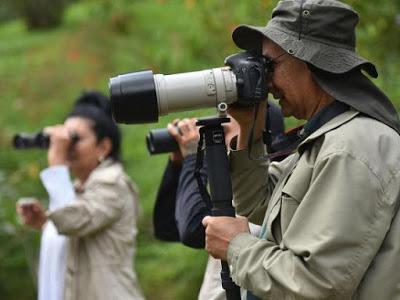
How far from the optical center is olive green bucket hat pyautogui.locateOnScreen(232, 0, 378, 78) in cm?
228

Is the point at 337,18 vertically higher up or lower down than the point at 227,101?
higher up

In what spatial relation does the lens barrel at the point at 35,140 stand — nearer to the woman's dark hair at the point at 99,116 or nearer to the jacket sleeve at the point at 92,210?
the woman's dark hair at the point at 99,116

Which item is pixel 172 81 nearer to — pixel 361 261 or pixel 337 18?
Answer: pixel 337 18

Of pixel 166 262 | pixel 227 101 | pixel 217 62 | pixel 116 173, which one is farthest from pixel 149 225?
pixel 227 101

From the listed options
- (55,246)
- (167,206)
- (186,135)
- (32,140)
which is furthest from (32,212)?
(186,135)

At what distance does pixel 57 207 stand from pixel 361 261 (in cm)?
213

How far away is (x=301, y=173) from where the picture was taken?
222cm

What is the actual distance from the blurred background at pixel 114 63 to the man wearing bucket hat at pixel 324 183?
2.39m

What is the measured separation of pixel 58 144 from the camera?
4.14 metres

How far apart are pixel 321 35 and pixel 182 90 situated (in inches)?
16.0

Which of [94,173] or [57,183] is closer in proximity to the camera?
[57,183]

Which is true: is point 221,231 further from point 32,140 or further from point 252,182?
point 32,140

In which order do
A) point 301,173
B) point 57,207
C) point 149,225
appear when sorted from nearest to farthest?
point 301,173 → point 57,207 → point 149,225

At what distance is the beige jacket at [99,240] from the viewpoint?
155 inches
